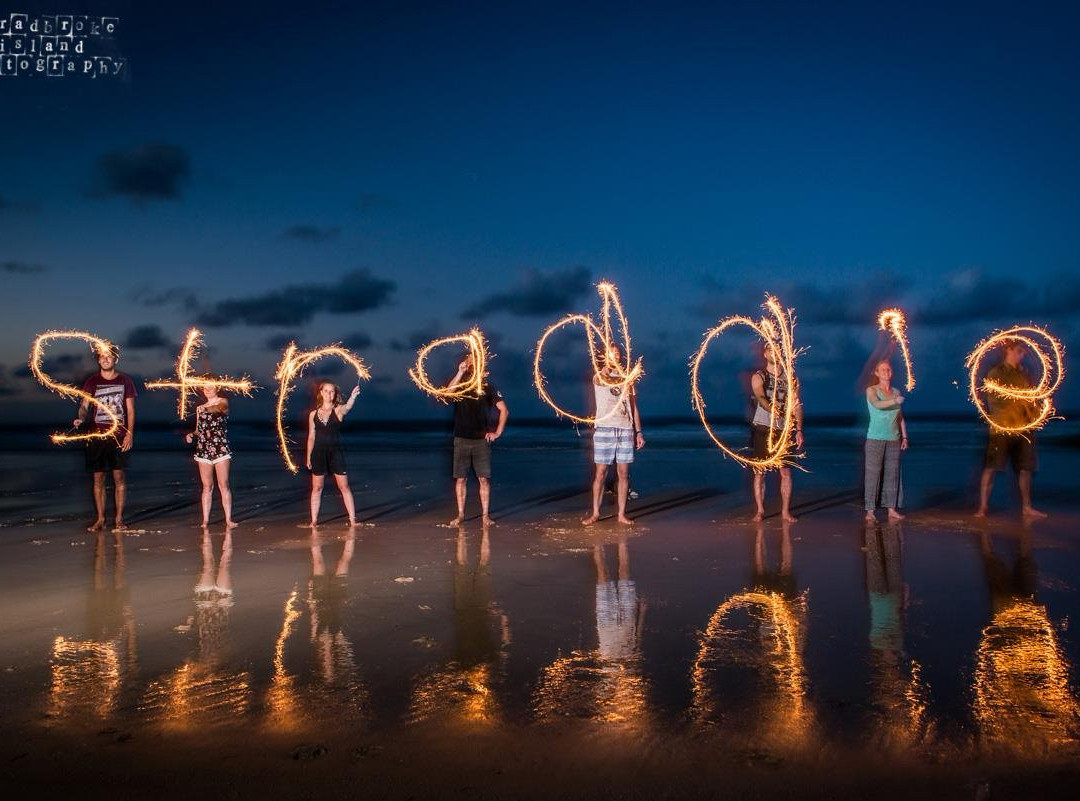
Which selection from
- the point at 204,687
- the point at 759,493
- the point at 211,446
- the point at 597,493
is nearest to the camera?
the point at 204,687

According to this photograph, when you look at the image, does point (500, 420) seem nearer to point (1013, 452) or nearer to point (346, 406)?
point (346, 406)

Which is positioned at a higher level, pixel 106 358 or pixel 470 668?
pixel 106 358

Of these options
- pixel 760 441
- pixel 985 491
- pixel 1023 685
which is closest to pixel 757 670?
pixel 1023 685

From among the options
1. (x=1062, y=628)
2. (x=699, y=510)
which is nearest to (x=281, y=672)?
(x=1062, y=628)

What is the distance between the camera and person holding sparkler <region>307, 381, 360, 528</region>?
11.1 meters

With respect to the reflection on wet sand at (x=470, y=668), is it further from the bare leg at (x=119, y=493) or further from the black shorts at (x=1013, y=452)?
the black shorts at (x=1013, y=452)

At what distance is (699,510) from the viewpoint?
12500 millimetres

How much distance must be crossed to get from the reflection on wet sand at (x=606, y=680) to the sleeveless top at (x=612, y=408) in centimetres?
491

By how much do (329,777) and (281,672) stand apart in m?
1.53

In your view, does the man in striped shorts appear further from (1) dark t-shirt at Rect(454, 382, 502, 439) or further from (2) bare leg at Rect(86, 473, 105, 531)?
(2) bare leg at Rect(86, 473, 105, 531)

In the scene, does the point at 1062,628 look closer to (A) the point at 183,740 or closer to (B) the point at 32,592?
(A) the point at 183,740

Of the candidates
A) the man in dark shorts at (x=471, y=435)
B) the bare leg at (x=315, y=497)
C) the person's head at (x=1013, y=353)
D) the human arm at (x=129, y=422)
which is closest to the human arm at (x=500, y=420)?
the man in dark shorts at (x=471, y=435)

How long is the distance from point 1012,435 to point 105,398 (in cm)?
1234

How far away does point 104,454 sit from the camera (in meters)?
10.9
